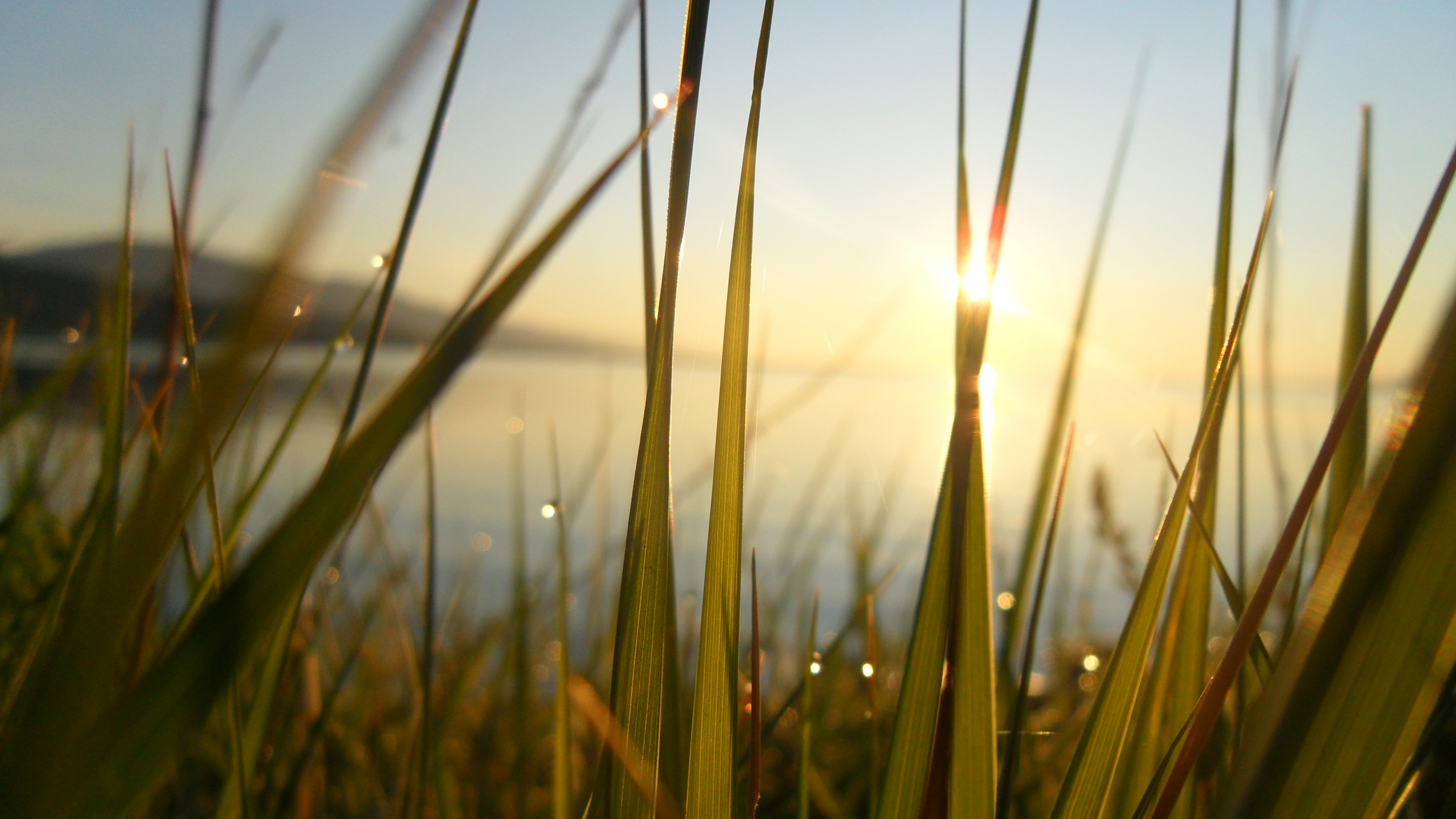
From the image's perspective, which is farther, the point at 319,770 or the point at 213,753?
the point at 319,770

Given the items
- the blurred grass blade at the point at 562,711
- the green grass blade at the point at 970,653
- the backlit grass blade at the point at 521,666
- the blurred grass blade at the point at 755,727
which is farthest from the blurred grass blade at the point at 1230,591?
the backlit grass blade at the point at 521,666

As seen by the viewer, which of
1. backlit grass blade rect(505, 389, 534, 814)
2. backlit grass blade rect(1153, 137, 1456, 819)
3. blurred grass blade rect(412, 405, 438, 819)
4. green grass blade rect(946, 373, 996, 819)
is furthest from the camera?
backlit grass blade rect(505, 389, 534, 814)

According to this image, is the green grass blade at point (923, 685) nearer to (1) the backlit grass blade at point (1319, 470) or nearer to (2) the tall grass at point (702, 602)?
(2) the tall grass at point (702, 602)

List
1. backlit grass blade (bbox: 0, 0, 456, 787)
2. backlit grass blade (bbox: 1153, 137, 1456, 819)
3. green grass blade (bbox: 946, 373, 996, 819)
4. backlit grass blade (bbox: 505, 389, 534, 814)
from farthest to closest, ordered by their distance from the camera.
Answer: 1. backlit grass blade (bbox: 505, 389, 534, 814)
2. green grass blade (bbox: 946, 373, 996, 819)
3. backlit grass blade (bbox: 1153, 137, 1456, 819)
4. backlit grass blade (bbox: 0, 0, 456, 787)

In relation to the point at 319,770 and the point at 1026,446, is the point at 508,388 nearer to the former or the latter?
the point at 1026,446

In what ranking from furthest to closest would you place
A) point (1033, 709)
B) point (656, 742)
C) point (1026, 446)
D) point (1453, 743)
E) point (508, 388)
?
1. point (508, 388)
2. point (1026, 446)
3. point (1033, 709)
4. point (1453, 743)
5. point (656, 742)

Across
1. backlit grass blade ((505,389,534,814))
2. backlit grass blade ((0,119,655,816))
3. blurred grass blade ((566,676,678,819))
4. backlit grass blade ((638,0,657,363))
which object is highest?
backlit grass blade ((638,0,657,363))

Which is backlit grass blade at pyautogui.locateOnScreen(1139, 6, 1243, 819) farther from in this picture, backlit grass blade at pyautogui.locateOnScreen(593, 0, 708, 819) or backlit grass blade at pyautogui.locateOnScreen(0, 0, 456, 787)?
backlit grass blade at pyautogui.locateOnScreen(0, 0, 456, 787)

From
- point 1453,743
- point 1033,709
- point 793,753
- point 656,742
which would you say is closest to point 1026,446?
point 1033,709

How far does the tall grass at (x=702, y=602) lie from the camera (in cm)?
21

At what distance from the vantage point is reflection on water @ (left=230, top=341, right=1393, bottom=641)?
1077 millimetres

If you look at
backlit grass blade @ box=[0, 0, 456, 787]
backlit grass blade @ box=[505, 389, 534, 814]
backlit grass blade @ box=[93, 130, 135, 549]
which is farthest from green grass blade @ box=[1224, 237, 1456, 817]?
backlit grass blade @ box=[505, 389, 534, 814]

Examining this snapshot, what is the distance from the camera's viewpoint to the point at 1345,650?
0.21 metres

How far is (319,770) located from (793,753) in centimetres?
63
